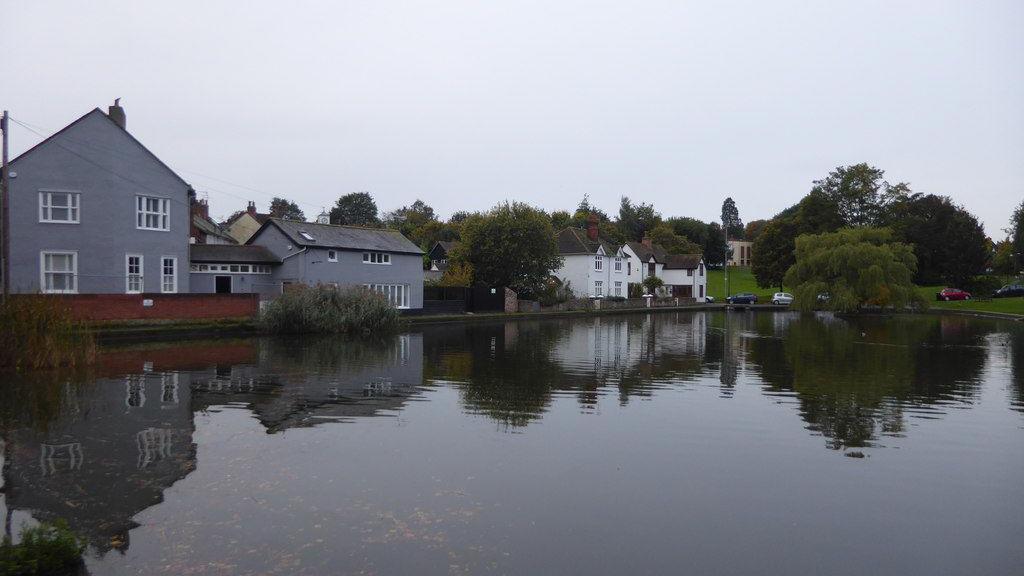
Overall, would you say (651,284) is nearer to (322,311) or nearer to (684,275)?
(684,275)

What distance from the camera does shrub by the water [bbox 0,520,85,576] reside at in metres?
5.38

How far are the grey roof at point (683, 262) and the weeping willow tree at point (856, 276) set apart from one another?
26141 mm

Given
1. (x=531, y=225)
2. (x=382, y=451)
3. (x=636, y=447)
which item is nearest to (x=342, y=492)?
(x=382, y=451)

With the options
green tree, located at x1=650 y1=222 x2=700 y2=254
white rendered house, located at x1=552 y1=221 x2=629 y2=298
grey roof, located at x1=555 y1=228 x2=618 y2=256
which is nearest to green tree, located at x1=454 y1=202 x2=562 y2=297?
white rendered house, located at x1=552 y1=221 x2=629 y2=298

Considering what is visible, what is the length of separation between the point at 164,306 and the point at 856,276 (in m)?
48.1

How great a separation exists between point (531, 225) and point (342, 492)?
4460cm

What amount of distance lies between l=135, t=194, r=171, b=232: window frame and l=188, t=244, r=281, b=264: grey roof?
303 centimetres

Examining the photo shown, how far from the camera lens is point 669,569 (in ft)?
19.6

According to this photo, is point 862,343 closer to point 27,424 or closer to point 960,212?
point 27,424

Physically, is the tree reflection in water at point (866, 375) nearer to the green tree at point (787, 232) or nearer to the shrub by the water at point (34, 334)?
the shrub by the water at point (34, 334)

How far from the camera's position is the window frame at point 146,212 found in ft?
106

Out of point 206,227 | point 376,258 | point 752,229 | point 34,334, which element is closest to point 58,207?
point 34,334

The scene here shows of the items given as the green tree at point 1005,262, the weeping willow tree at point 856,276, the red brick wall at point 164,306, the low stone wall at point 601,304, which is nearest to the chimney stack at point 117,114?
the red brick wall at point 164,306

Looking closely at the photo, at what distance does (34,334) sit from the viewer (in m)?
16.9
